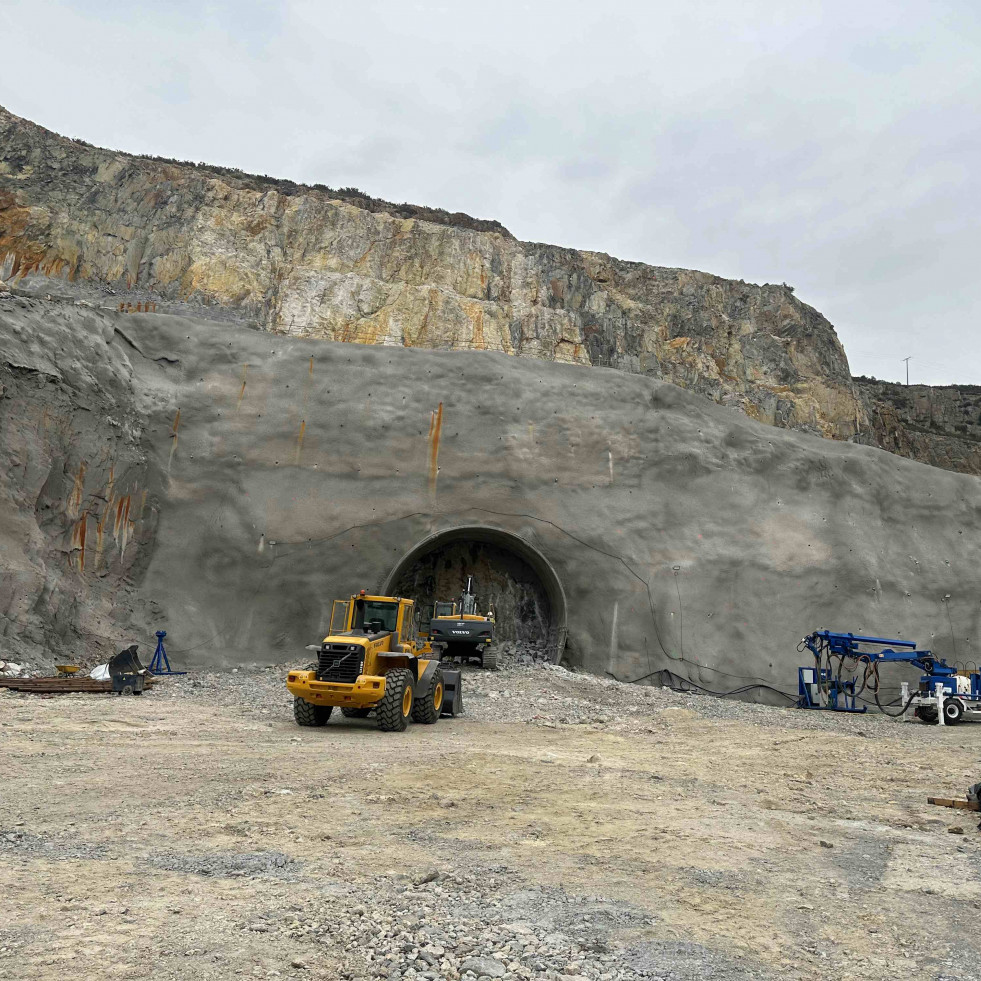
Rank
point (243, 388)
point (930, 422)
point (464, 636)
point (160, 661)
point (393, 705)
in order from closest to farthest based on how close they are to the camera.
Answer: point (393, 705) < point (160, 661) < point (464, 636) < point (243, 388) < point (930, 422)

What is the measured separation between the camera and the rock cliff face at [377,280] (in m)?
27.8

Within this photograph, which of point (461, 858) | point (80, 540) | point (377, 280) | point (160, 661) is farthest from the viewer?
point (377, 280)

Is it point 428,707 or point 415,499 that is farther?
point 415,499

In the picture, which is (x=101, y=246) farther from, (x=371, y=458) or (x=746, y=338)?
(x=746, y=338)

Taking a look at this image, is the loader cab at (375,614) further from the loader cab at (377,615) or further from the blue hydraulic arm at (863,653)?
the blue hydraulic arm at (863,653)

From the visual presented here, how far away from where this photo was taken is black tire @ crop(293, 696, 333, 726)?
10.1 m

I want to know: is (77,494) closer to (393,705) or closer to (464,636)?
(464,636)

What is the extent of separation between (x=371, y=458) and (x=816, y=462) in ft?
37.3

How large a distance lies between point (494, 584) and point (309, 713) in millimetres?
9574

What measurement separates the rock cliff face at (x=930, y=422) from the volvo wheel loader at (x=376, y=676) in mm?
38474

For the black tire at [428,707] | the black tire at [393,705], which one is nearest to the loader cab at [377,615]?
the black tire at [428,707]

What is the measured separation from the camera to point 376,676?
990 cm

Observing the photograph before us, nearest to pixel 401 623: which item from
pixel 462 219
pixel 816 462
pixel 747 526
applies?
pixel 747 526

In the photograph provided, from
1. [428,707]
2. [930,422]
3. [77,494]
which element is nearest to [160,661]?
[77,494]
